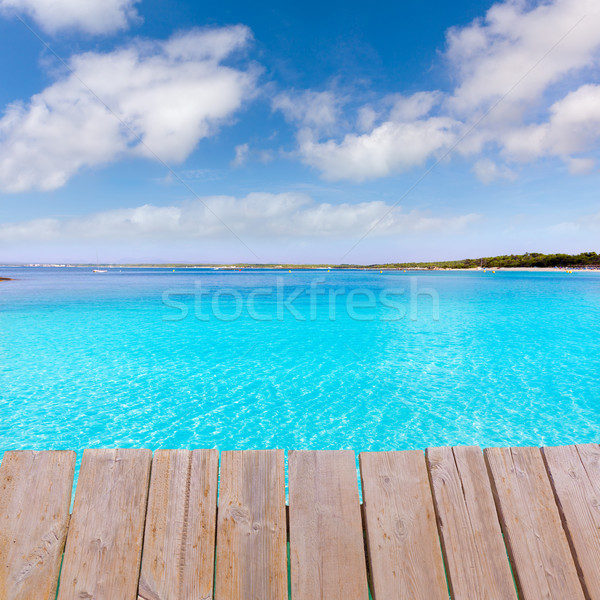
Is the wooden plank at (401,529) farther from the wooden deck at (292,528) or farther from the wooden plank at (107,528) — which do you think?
the wooden plank at (107,528)

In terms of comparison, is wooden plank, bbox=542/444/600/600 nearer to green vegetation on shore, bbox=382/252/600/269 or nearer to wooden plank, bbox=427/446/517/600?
wooden plank, bbox=427/446/517/600

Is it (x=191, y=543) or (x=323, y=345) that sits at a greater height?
(x=191, y=543)

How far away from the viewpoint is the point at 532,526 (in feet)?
5.40

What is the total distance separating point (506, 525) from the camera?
1.64m

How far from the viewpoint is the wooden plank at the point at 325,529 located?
1.57 meters

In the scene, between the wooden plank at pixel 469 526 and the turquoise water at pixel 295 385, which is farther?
the turquoise water at pixel 295 385

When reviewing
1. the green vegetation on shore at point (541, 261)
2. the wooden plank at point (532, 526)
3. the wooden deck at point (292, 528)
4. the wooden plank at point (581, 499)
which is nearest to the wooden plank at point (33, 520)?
the wooden deck at point (292, 528)

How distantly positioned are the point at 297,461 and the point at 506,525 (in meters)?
0.98

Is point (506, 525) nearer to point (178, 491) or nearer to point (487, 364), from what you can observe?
point (178, 491)

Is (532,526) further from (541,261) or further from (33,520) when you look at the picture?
(541,261)

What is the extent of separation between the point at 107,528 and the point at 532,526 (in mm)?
1905

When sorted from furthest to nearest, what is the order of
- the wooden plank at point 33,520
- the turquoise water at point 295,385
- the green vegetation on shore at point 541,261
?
the green vegetation on shore at point 541,261 → the turquoise water at point 295,385 → the wooden plank at point 33,520

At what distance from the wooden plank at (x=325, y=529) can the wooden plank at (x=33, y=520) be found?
1.01 meters

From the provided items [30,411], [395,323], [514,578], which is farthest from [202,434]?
[395,323]
